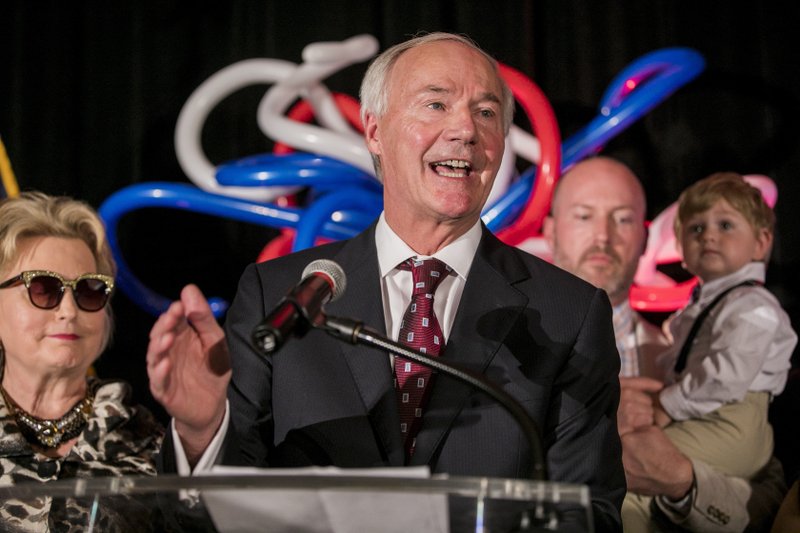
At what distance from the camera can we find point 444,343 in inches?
75.8

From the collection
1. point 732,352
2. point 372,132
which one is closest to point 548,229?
point 732,352

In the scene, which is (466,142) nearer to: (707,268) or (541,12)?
(707,268)

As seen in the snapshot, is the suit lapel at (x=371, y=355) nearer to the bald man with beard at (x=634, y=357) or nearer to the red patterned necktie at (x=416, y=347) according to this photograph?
the red patterned necktie at (x=416, y=347)

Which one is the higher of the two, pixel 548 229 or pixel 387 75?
pixel 387 75

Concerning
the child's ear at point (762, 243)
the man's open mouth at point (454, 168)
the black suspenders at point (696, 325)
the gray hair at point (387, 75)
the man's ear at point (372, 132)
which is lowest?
the black suspenders at point (696, 325)

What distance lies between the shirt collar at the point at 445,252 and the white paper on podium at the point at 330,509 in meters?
0.88

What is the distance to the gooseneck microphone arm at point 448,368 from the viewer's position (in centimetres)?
140

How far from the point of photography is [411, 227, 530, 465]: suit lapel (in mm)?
1814

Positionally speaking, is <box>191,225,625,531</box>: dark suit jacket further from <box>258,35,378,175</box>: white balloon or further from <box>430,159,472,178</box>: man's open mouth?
<box>258,35,378,175</box>: white balloon

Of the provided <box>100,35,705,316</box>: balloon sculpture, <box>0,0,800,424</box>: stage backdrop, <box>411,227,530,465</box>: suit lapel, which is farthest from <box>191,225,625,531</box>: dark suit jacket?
<box>0,0,800,424</box>: stage backdrop

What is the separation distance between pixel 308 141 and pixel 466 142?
1.68m

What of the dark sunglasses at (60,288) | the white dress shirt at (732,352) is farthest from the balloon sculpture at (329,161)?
the dark sunglasses at (60,288)

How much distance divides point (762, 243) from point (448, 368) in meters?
2.31

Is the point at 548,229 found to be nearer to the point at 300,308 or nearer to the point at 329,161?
the point at 329,161
